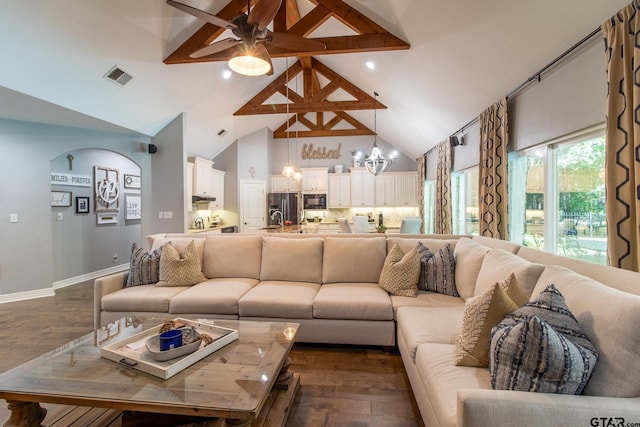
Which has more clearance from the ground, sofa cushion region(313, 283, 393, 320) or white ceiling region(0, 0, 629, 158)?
white ceiling region(0, 0, 629, 158)

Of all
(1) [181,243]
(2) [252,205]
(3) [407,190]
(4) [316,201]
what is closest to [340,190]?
(4) [316,201]

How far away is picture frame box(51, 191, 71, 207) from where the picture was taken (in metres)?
4.97

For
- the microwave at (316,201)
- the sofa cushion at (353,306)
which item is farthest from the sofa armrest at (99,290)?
the microwave at (316,201)

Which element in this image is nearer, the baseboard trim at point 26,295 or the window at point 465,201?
the baseboard trim at point 26,295

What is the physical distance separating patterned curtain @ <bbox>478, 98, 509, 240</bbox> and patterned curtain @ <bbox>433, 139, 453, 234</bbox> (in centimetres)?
173

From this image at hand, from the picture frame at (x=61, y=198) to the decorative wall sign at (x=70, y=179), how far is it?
165mm

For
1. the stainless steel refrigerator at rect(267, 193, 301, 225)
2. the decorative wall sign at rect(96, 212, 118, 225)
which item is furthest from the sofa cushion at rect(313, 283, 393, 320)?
the stainless steel refrigerator at rect(267, 193, 301, 225)

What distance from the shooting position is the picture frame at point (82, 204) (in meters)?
5.34

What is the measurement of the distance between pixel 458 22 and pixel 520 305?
2.68 metres

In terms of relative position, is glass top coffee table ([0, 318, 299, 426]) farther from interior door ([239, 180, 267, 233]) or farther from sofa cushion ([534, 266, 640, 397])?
interior door ([239, 180, 267, 233])

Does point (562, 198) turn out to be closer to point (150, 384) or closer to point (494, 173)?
point (494, 173)

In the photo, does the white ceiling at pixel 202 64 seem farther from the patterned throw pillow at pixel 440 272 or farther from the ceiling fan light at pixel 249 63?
the patterned throw pillow at pixel 440 272

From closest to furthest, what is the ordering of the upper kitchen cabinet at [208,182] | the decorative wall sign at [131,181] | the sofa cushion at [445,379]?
the sofa cushion at [445,379], the decorative wall sign at [131,181], the upper kitchen cabinet at [208,182]

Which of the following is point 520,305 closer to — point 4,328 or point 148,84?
point 4,328
